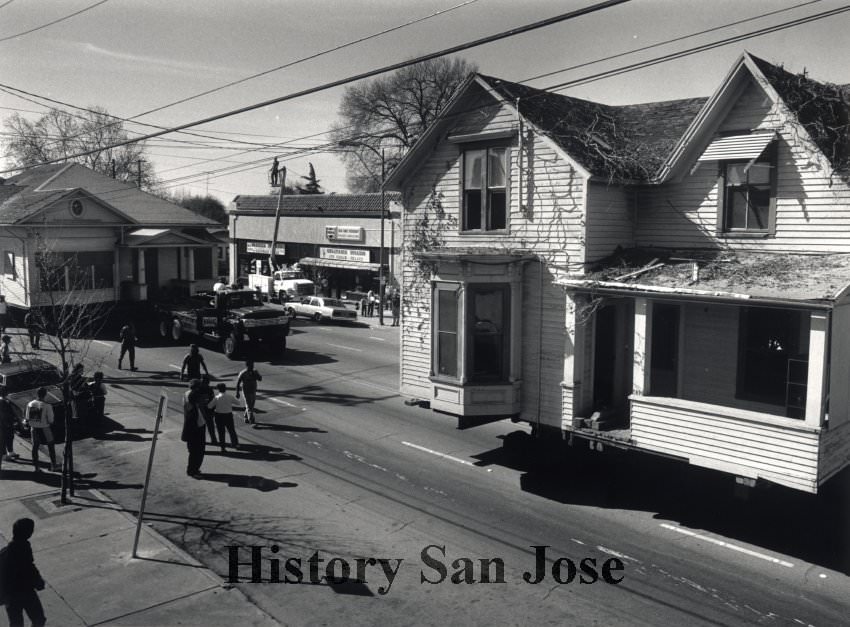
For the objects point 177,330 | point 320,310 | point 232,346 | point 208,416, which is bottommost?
point 208,416

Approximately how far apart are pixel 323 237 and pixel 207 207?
65277 millimetres

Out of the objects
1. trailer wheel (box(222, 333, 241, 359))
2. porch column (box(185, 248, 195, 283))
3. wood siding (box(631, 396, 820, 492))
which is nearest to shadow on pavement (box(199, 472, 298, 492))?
wood siding (box(631, 396, 820, 492))

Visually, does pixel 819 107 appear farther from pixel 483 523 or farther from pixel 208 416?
pixel 208 416

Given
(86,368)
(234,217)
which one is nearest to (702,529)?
(86,368)

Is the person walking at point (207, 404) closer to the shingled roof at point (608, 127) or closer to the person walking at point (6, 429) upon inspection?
the person walking at point (6, 429)

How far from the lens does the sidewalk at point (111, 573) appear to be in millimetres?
9180

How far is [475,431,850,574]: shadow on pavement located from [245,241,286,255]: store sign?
138 ft

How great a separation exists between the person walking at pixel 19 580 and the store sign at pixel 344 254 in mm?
39327

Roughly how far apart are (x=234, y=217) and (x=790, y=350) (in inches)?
2093

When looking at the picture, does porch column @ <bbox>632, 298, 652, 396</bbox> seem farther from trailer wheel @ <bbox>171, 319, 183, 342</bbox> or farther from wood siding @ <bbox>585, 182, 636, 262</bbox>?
trailer wheel @ <bbox>171, 319, 183, 342</bbox>

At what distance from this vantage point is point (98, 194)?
4122 cm

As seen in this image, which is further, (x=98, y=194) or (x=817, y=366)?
(x=98, y=194)

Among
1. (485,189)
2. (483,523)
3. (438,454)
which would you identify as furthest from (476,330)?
(483,523)

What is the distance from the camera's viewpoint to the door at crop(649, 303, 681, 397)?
14.5 m
